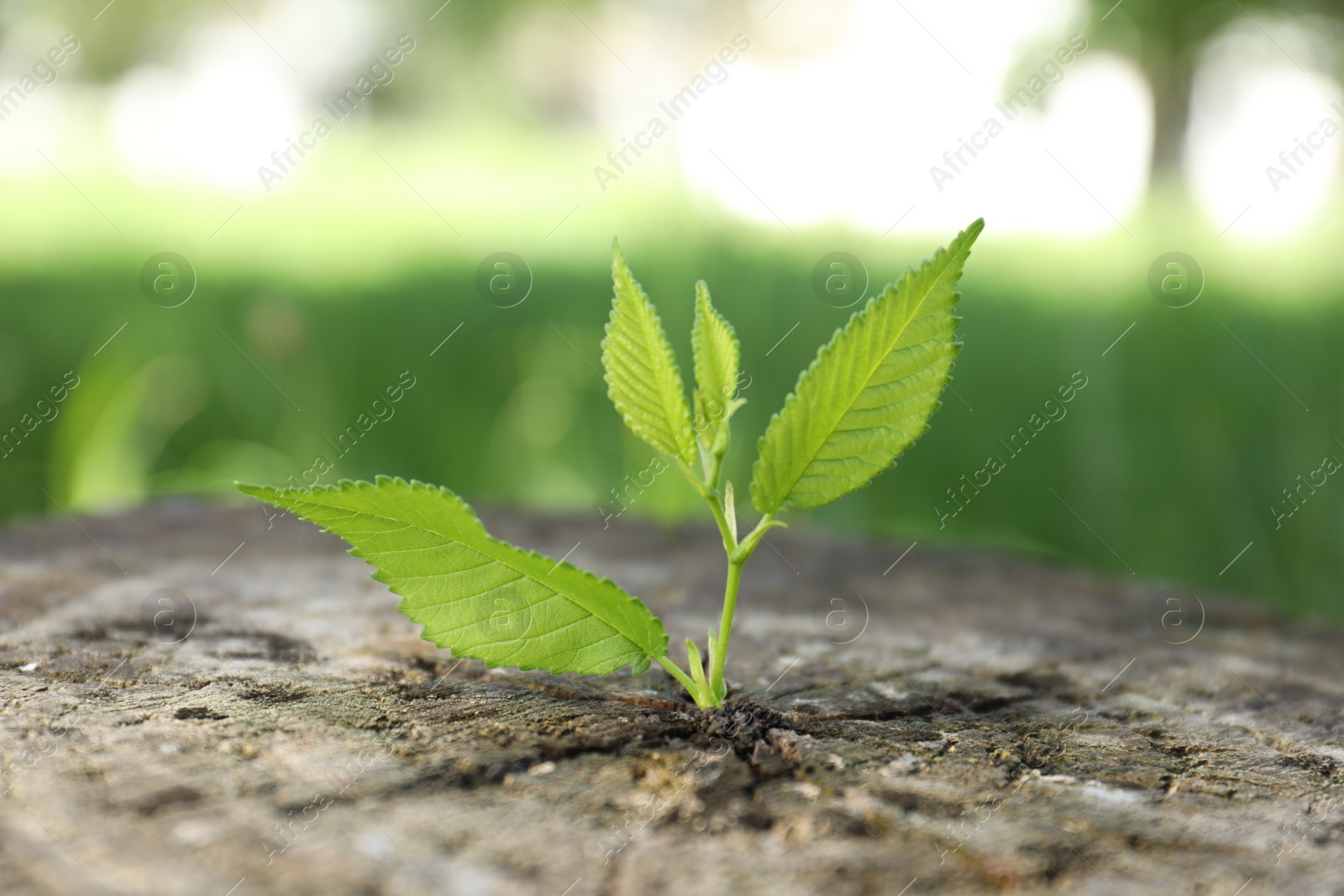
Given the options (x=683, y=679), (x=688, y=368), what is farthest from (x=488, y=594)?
(x=688, y=368)

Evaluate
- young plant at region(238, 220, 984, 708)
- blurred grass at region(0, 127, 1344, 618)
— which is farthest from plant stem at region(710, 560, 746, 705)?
blurred grass at region(0, 127, 1344, 618)

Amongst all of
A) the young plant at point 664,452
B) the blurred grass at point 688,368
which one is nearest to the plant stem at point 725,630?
the young plant at point 664,452

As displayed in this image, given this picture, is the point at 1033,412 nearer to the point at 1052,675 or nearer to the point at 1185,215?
the point at 1185,215

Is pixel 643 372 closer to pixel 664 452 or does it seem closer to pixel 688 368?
pixel 664 452

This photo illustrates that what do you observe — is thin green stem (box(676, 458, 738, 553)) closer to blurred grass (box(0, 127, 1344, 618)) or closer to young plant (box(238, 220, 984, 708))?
young plant (box(238, 220, 984, 708))

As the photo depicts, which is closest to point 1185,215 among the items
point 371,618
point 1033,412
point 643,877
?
point 1033,412

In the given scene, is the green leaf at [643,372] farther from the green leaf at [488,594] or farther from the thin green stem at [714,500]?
the green leaf at [488,594]
